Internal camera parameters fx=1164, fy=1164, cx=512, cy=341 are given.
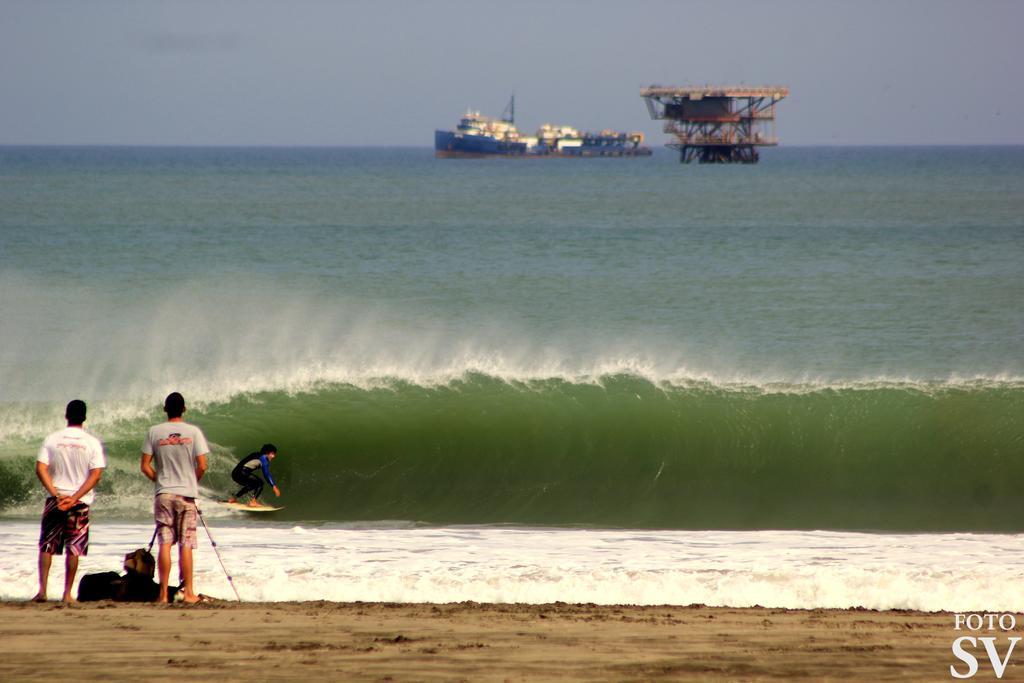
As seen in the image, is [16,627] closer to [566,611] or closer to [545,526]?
[566,611]

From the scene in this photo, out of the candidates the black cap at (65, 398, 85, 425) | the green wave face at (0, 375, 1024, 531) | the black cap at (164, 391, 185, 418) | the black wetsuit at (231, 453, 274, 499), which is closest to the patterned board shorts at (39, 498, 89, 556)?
the black cap at (65, 398, 85, 425)

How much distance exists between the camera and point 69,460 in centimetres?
726

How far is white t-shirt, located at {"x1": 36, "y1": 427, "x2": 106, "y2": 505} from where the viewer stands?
7.25 metres

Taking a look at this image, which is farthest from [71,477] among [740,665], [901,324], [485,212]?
[485,212]

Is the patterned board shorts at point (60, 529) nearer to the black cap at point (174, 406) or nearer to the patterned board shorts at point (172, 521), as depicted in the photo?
the patterned board shorts at point (172, 521)

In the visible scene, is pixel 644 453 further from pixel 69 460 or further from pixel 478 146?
pixel 478 146

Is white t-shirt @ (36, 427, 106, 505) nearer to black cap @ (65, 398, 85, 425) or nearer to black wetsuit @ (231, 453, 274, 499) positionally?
black cap @ (65, 398, 85, 425)

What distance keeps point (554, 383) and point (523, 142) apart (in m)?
157

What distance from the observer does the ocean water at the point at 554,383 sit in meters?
10.9

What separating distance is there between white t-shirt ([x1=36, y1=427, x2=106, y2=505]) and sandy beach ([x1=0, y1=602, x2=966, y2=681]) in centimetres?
74

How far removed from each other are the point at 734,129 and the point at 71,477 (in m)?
128

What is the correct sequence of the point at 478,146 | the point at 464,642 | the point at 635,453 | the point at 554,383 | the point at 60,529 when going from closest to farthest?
the point at 464,642 < the point at 60,529 < the point at 635,453 < the point at 554,383 < the point at 478,146

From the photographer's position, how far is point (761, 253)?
1523 inches

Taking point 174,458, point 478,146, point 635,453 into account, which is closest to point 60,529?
point 174,458
